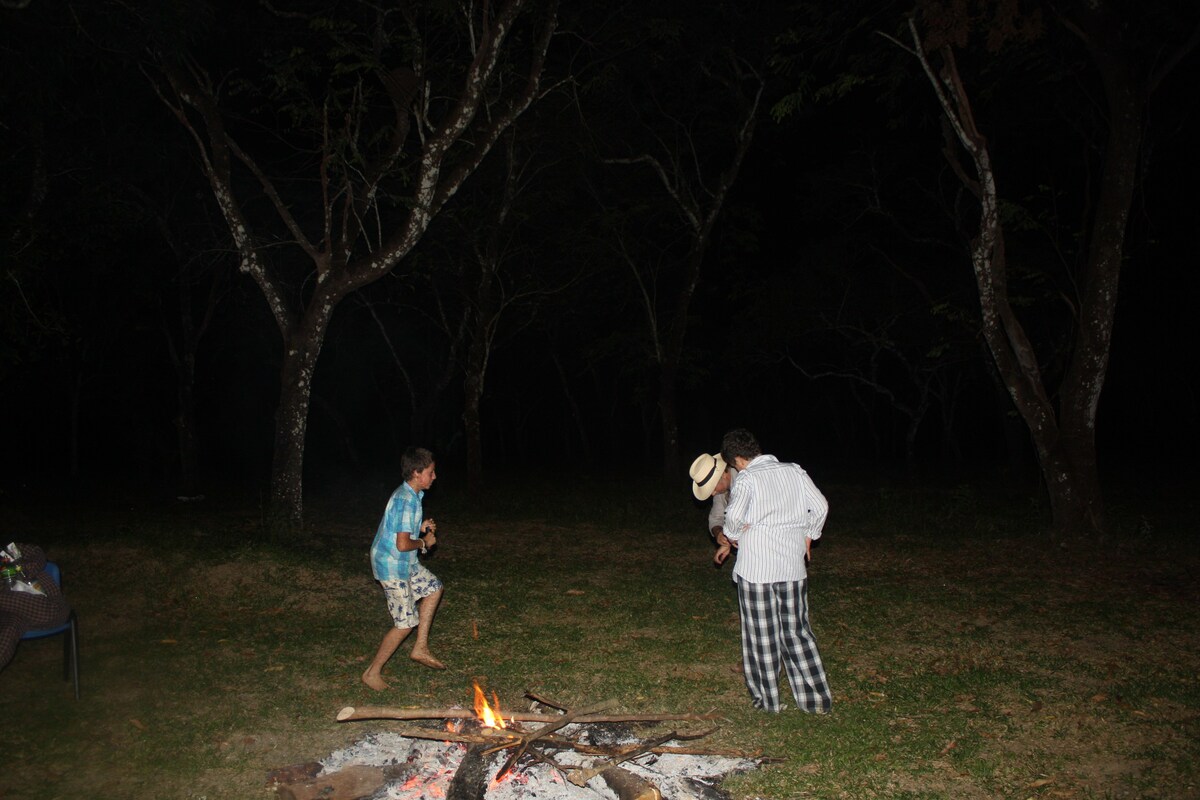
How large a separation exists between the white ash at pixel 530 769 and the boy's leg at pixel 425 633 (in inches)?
48.0

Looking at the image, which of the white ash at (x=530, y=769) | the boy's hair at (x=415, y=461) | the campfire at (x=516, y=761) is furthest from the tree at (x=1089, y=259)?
the white ash at (x=530, y=769)

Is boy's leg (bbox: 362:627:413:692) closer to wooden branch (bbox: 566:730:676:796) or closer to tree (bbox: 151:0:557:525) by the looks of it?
wooden branch (bbox: 566:730:676:796)

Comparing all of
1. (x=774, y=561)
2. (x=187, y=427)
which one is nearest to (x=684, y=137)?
(x=187, y=427)

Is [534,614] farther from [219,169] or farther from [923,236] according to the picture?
[923,236]

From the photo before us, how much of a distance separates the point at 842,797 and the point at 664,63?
18032 millimetres

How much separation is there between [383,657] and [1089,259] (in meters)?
10.8

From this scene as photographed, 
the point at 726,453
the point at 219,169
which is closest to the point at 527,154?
the point at 219,169

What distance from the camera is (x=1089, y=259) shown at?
39.7 feet

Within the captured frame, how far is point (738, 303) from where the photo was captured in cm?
3766

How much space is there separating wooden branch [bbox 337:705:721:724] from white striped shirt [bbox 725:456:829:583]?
3.55ft

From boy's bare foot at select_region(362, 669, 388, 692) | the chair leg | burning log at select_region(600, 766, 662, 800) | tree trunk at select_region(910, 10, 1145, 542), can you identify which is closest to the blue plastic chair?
the chair leg

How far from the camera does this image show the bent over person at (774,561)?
556 centimetres

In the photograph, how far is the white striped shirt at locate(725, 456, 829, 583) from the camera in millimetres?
5547

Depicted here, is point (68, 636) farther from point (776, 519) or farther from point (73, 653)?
point (776, 519)
